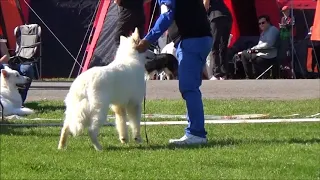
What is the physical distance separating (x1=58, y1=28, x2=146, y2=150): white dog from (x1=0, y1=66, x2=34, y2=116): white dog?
9.60 ft

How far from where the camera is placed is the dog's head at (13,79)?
10.7 metres

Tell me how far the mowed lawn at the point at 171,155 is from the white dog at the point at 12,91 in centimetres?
148

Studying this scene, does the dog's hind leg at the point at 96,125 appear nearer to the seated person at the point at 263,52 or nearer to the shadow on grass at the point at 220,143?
the shadow on grass at the point at 220,143

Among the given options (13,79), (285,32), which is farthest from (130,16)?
(285,32)

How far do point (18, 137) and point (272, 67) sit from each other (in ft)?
29.2

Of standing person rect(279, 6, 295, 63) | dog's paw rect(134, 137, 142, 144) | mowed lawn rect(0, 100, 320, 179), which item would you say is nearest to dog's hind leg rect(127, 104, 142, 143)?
dog's paw rect(134, 137, 142, 144)

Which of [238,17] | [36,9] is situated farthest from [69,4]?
[238,17]

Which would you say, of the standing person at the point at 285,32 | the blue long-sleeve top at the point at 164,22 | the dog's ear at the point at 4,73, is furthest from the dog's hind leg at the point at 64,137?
the standing person at the point at 285,32

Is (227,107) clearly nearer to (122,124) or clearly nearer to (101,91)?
(122,124)

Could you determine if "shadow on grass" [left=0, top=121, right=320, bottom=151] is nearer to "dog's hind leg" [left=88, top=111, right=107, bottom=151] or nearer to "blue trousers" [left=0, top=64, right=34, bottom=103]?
"dog's hind leg" [left=88, top=111, right=107, bottom=151]

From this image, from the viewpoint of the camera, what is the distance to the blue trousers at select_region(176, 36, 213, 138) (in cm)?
A: 784

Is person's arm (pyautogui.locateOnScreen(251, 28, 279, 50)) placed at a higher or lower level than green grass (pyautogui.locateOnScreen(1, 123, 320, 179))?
lower

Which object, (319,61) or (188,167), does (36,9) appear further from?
(188,167)

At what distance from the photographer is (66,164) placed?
6570mm
